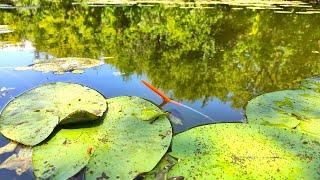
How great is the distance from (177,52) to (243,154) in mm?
2211

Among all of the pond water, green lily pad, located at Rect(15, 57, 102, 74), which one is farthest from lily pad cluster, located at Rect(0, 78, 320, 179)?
green lily pad, located at Rect(15, 57, 102, 74)

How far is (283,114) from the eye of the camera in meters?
2.12

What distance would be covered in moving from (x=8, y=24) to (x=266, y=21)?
12.9 ft

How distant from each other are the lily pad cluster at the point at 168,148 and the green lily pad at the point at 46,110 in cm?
1

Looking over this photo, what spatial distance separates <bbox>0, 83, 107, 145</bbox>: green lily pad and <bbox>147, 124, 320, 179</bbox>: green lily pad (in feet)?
1.75

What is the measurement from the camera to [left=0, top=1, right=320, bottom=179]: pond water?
2.67 metres

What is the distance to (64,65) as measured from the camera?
3246 mm

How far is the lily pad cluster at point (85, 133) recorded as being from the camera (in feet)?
5.41

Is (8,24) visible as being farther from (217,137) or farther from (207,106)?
(217,137)

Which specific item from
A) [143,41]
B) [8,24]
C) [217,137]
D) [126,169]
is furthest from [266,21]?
[126,169]

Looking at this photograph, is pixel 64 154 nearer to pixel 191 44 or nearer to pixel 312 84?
pixel 312 84

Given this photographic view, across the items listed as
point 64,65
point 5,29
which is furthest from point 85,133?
point 5,29

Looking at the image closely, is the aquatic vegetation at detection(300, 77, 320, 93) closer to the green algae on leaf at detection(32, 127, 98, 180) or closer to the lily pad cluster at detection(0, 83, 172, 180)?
the lily pad cluster at detection(0, 83, 172, 180)

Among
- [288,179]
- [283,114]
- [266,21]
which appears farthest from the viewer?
[266,21]
